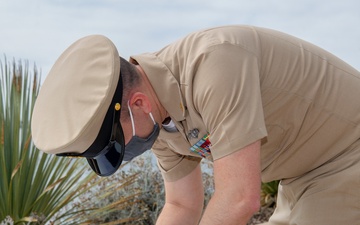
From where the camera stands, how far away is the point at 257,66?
208 cm

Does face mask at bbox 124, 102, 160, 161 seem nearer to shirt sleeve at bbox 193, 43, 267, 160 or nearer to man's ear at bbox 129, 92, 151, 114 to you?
man's ear at bbox 129, 92, 151, 114

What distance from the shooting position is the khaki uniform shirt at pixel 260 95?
6.48 ft

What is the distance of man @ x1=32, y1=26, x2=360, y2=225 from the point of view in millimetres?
1983

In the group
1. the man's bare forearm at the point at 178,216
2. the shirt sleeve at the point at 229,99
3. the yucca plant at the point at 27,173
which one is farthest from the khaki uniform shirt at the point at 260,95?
the yucca plant at the point at 27,173

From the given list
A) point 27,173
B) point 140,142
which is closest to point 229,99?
point 140,142

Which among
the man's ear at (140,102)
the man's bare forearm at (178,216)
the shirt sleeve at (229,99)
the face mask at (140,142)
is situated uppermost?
the shirt sleeve at (229,99)

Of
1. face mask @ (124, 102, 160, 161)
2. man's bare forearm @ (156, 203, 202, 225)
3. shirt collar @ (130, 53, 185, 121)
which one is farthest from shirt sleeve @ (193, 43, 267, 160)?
man's bare forearm @ (156, 203, 202, 225)

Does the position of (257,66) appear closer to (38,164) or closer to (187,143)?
(187,143)

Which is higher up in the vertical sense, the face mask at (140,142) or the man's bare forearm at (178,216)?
the face mask at (140,142)

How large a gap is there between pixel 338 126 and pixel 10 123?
3.42 m

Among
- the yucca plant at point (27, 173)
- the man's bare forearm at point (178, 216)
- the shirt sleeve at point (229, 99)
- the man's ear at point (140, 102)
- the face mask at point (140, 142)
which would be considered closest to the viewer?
the shirt sleeve at point (229, 99)

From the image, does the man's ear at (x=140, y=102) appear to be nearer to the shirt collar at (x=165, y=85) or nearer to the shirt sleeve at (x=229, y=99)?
the shirt collar at (x=165, y=85)

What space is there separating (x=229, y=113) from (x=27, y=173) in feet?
11.3

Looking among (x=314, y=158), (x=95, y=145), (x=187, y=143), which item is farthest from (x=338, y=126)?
(x=95, y=145)
